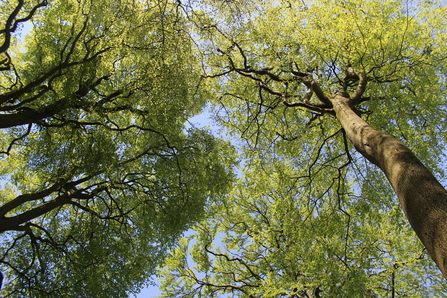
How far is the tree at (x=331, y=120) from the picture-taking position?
7.33m

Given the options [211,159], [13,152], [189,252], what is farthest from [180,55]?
[189,252]

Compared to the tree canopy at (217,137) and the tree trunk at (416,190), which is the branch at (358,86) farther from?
the tree trunk at (416,190)

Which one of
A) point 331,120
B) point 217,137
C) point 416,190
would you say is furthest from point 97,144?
point 416,190

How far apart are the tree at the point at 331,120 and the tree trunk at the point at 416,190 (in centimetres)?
228

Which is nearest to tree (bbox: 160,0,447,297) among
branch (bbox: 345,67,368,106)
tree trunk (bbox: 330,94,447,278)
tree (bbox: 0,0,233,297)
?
branch (bbox: 345,67,368,106)

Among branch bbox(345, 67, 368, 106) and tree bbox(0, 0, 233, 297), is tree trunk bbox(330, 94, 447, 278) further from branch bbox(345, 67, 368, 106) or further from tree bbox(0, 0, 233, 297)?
tree bbox(0, 0, 233, 297)

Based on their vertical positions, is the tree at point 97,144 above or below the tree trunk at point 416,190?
above

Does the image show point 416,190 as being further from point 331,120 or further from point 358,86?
point 331,120

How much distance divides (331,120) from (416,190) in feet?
20.8

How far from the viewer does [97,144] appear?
8.26m

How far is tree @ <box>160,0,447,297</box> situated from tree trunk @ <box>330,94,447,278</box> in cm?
228

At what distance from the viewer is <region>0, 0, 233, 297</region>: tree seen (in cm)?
700

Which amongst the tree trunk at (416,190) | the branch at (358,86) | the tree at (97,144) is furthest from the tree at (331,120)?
the tree trunk at (416,190)

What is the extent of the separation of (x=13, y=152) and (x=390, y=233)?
1367cm
